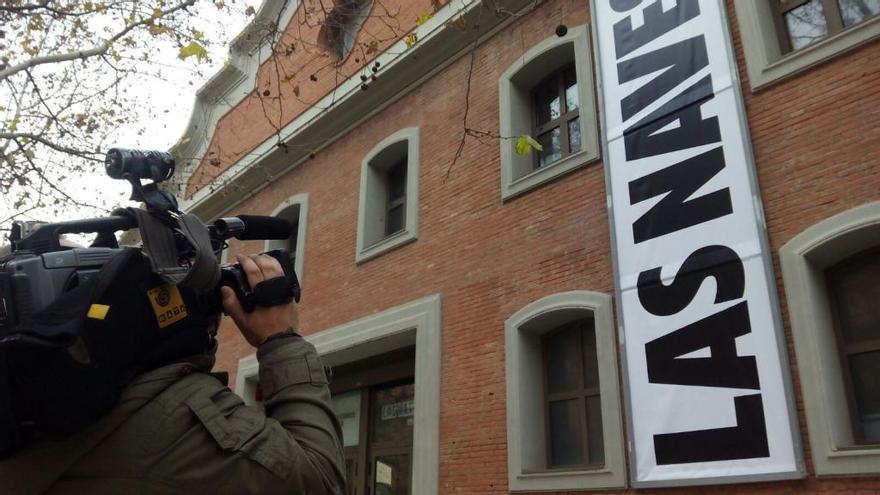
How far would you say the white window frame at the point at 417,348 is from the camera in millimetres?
8555

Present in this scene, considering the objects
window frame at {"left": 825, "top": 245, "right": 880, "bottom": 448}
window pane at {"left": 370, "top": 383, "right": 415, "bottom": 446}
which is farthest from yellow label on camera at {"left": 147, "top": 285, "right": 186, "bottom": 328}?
window pane at {"left": 370, "top": 383, "right": 415, "bottom": 446}

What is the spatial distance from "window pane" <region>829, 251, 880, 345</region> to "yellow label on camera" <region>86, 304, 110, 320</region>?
6324 mm

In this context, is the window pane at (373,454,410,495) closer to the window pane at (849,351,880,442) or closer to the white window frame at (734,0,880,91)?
the window pane at (849,351,880,442)

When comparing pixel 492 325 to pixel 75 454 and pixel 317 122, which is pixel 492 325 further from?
pixel 75 454

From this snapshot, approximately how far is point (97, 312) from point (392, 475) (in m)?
9.51

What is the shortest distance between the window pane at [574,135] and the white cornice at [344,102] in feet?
6.25

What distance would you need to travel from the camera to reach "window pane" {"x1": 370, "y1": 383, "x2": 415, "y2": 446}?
10.3 m

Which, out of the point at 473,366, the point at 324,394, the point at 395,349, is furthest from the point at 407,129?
the point at 324,394

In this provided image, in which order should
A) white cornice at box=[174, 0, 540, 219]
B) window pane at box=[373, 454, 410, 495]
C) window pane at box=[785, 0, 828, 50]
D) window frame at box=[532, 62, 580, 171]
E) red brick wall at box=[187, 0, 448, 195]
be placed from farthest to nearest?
red brick wall at box=[187, 0, 448, 195] → white cornice at box=[174, 0, 540, 219] → window pane at box=[373, 454, 410, 495] → window frame at box=[532, 62, 580, 171] → window pane at box=[785, 0, 828, 50]

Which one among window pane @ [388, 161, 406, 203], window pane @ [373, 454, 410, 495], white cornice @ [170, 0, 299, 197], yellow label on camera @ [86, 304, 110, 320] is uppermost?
white cornice @ [170, 0, 299, 197]

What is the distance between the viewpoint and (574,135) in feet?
29.0

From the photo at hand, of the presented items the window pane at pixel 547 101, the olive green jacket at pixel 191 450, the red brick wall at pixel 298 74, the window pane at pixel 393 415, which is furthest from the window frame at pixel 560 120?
the olive green jacket at pixel 191 450

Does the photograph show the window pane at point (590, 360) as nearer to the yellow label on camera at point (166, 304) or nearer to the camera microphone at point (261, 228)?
the camera microphone at point (261, 228)

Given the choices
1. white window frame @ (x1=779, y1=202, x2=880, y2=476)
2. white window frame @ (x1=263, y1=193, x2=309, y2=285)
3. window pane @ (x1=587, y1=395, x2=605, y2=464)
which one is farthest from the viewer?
white window frame @ (x1=263, y1=193, x2=309, y2=285)
